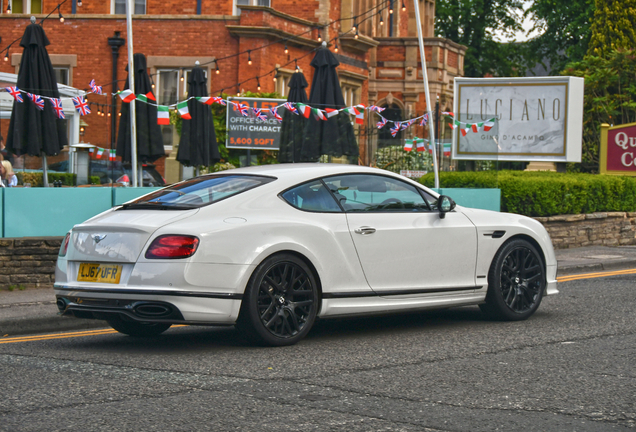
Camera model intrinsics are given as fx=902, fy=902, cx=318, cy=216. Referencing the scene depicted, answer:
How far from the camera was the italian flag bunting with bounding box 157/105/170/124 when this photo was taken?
15.2 metres

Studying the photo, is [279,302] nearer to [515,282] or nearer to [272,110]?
[515,282]

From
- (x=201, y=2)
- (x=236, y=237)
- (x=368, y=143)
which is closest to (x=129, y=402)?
(x=236, y=237)

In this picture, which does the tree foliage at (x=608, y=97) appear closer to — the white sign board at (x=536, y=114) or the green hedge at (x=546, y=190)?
the white sign board at (x=536, y=114)

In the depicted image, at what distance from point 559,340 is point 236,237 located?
9.93 feet

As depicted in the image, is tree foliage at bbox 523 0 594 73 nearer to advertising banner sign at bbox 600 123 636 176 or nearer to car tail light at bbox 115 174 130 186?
advertising banner sign at bbox 600 123 636 176

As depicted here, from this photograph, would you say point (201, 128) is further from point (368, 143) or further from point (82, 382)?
point (82, 382)

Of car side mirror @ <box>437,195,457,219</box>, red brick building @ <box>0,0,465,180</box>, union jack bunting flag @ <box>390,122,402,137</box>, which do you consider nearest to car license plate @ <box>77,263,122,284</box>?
car side mirror @ <box>437,195,457,219</box>

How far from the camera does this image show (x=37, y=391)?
5.87 m

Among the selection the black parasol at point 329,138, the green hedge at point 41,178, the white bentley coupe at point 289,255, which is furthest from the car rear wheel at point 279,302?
the black parasol at point 329,138

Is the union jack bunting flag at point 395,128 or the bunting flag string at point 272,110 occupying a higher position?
the bunting flag string at point 272,110

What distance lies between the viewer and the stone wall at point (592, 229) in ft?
59.5

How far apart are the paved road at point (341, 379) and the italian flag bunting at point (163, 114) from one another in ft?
23.2

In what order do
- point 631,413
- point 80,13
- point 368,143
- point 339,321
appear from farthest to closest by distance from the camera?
point 80,13, point 368,143, point 339,321, point 631,413

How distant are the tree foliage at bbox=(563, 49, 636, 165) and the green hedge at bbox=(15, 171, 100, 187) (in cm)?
1832
